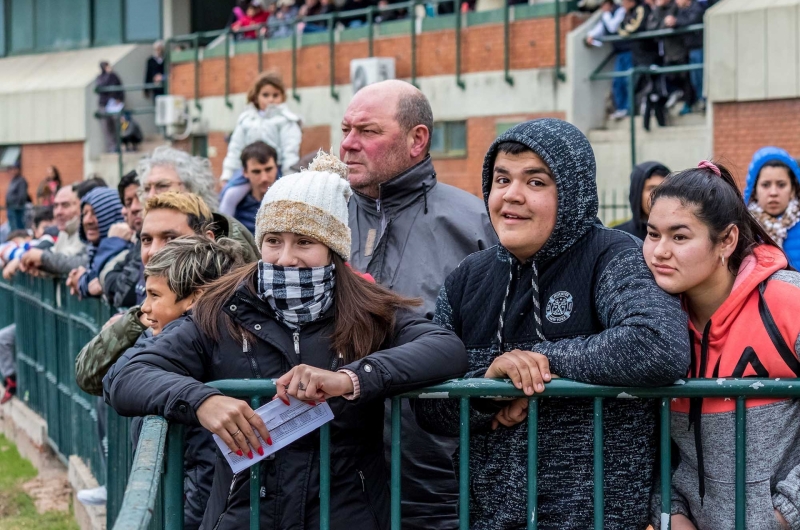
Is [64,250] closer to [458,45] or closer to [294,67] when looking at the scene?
[458,45]

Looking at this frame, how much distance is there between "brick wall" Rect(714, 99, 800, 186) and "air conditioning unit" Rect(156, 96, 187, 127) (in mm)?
12903

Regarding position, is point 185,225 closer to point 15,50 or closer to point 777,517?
point 777,517

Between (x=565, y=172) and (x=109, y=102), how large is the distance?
25.5 meters

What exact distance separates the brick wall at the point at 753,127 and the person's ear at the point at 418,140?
1017 cm

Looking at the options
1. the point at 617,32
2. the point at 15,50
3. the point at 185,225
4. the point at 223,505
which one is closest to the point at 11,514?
the point at 185,225

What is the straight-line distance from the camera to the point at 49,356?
9.69m

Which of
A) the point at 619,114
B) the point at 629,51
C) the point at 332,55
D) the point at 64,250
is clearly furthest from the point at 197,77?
the point at 64,250

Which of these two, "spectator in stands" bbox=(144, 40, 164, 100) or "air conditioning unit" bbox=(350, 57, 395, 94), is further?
"spectator in stands" bbox=(144, 40, 164, 100)

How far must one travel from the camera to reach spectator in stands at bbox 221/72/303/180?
1041 centimetres

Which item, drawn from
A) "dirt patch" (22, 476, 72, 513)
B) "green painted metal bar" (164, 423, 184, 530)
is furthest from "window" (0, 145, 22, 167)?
"green painted metal bar" (164, 423, 184, 530)

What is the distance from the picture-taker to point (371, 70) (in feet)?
67.4

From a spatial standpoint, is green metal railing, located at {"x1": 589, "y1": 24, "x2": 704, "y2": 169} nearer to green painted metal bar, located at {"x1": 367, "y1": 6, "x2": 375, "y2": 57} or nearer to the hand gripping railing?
green painted metal bar, located at {"x1": 367, "y1": 6, "x2": 375, "y2": 57}

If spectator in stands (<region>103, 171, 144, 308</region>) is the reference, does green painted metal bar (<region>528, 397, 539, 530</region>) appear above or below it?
below

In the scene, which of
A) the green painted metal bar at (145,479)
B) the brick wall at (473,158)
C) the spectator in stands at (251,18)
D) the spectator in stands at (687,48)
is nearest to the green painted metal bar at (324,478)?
the green painted metal bar at (145,479)
